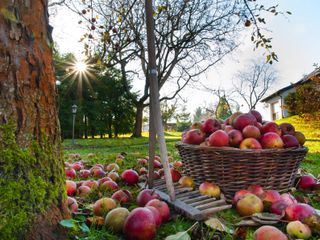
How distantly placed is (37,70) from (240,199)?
1.51m

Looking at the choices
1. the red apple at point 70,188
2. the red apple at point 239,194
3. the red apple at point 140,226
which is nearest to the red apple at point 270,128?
the red apple at point 239,194

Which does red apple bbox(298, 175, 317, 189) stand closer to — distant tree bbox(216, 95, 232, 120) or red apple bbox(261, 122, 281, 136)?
red apple bbox(261, 122, 281, 136)

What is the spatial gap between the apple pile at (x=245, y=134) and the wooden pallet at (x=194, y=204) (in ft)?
1.40

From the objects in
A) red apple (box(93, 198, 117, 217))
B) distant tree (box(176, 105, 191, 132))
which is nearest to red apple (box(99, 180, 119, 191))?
red apple (box(93, 198, 117, 217))

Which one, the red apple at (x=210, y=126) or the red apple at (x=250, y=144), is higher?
the red apple at (x=210, y=126)

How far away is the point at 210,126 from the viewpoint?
289cm

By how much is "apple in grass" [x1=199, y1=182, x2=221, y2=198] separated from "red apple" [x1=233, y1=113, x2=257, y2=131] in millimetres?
578

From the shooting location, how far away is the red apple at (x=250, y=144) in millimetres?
2463

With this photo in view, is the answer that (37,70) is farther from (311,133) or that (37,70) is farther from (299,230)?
(311,133)

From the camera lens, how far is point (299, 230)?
173 centimetres

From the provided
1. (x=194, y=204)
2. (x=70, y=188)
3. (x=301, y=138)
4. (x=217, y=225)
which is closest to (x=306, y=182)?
(x=301, y=138)

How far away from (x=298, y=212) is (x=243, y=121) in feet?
3.35

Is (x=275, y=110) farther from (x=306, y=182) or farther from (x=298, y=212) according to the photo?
(x=298, y=212)

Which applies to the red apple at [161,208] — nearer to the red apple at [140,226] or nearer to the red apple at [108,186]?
the red apple at [140,226]
